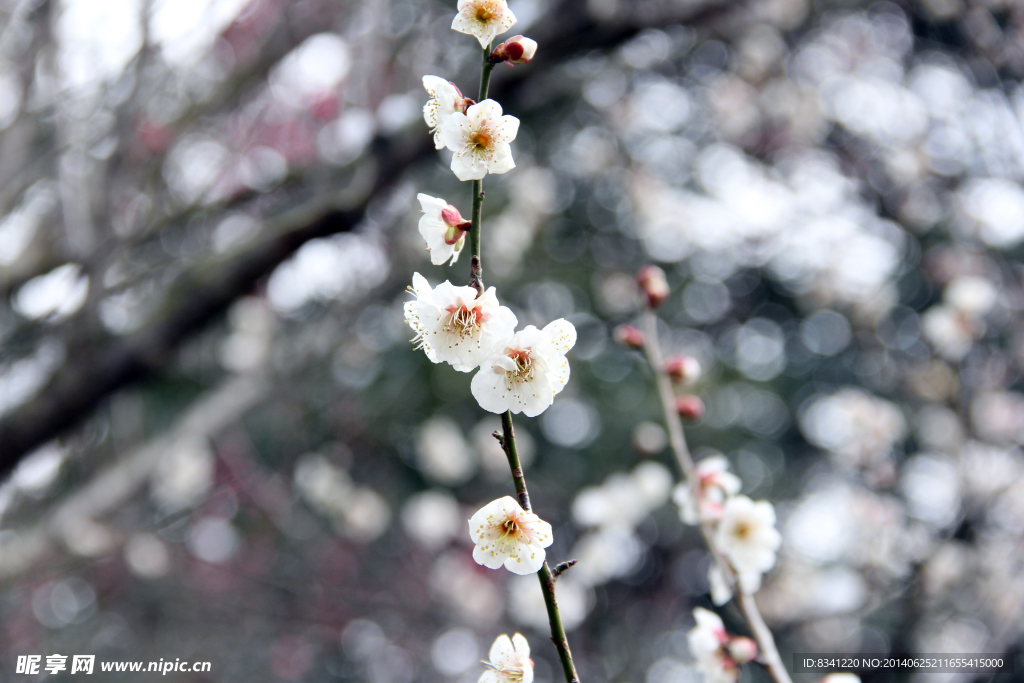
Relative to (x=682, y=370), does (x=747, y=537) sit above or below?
below

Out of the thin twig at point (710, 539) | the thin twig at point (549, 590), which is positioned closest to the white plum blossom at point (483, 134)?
the thin twig at point (549, 590)

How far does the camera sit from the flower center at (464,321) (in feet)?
2.90

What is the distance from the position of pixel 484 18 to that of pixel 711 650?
1.23 meters

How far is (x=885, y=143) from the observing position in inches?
179

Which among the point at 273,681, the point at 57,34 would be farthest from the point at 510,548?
the point at 273,681

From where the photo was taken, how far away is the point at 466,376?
229 inches

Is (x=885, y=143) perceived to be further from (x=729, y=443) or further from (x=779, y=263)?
(x=729, y=443)

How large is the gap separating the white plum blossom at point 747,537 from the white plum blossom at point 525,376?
0.69m

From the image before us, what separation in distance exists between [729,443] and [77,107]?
579cm

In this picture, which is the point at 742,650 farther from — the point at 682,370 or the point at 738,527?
the point at 682,370

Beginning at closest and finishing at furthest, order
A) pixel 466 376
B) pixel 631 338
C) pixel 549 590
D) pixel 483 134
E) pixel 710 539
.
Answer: pixel 549 590 → pixel 483 134 → pixel 710 539 → pixel 631 338 → pixel 466 376

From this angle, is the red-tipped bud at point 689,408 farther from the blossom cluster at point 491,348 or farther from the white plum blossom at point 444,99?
the white plum blossom at point 444,99

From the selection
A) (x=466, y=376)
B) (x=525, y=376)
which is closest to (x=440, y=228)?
(x=525, y=376)

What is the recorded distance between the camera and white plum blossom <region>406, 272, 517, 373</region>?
34.1 inches
